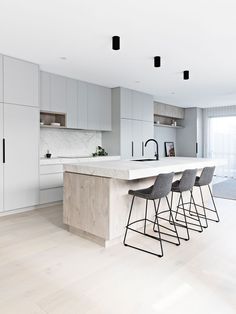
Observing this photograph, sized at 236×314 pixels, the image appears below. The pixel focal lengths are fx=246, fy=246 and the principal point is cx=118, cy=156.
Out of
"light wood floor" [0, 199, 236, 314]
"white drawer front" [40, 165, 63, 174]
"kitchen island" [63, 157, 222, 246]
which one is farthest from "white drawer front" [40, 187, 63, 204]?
"kitchen island" [63, 157, 222, 246]

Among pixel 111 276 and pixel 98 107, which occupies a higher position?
pixel 98 107

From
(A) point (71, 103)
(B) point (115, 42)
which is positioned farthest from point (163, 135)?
(B) point (115, 42)

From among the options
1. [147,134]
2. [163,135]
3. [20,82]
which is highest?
[20,82]

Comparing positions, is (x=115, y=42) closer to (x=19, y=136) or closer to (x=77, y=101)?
(x=19, y=136)

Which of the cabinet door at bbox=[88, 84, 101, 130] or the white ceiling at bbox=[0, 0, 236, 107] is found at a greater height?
the white ceiling at bbox=[0, 0, 236, 107]

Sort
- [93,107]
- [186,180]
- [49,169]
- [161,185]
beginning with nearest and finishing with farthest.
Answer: [161,185] → [186,180] → [49,169] → [93,107]

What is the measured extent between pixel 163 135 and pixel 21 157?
591 cm

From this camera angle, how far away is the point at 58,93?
4887mm

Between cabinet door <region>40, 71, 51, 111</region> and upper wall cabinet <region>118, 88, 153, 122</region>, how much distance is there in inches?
71.3

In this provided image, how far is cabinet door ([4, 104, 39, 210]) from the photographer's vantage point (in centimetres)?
391

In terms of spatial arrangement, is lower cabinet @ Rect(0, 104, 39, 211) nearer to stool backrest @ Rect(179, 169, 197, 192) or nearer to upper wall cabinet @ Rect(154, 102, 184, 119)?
stool backrest @ Rect(179, 169, 197, 192)

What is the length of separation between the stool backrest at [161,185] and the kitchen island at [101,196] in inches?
5.5

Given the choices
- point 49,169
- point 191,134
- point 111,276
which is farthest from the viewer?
point 191,134

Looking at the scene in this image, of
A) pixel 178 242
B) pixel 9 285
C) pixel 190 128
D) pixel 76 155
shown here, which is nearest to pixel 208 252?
pixel 178 242
